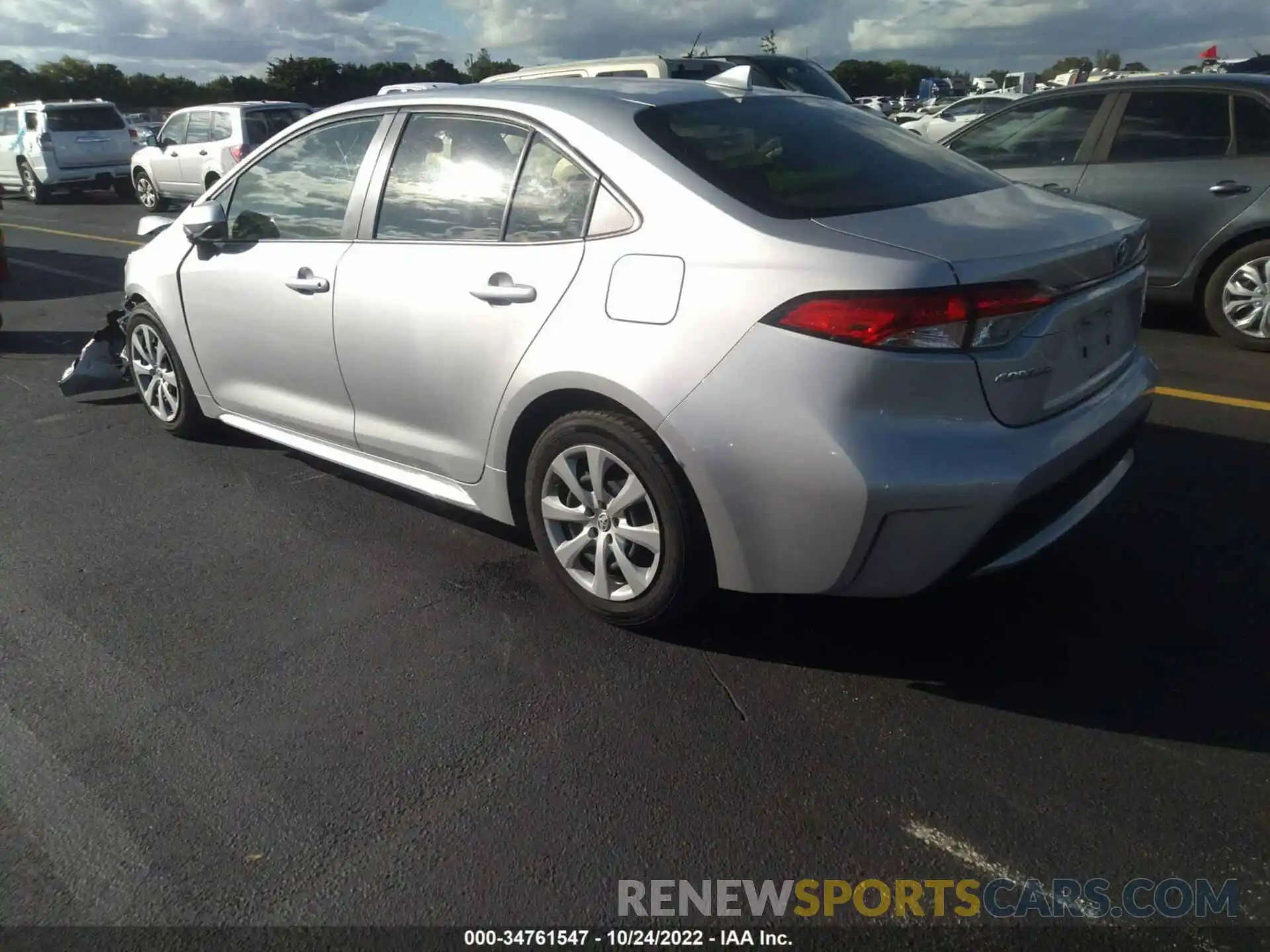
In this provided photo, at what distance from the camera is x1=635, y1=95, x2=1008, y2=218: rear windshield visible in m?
3.05

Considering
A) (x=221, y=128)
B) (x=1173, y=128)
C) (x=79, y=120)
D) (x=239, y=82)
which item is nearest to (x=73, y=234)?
(x=221, y=128)

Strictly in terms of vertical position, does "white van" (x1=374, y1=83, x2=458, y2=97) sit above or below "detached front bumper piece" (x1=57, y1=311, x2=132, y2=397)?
above

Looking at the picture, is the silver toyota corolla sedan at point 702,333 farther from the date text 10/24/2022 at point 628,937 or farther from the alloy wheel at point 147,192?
the alloy wheel at point 147,192

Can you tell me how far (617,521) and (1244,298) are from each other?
4.98 meters

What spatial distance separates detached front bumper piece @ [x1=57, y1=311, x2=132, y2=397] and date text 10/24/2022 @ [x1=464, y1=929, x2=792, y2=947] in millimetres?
4722

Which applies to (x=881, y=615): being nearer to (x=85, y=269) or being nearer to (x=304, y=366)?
(x=304, y=366)

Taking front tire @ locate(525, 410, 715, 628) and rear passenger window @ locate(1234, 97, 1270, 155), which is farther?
rear passenger window @ locate(1234, 97, 1270, 155)

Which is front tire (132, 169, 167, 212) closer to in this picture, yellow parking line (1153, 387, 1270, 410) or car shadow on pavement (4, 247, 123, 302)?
car shadow on pavement (4, 247, 123, 302)

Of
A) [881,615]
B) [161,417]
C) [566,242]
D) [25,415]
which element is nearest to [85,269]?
[25,415]

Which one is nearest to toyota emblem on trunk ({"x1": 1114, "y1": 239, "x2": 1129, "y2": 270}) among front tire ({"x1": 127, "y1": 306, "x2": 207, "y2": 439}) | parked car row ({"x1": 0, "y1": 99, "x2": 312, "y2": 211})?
front tire ({"x1": 127, "y1": 306, "x2": 207, "y2": 439})

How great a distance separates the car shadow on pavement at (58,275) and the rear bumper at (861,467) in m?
8.72

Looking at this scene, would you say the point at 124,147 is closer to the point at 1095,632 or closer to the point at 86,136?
the point at 86,136

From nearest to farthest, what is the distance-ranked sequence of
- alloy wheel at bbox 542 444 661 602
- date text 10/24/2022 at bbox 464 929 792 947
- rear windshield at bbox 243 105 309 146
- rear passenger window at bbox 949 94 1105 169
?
date text 10/24/2022 at bbox 464 929 792 947 → alloy wheel at bbox 542 444 661 602 → rear passenger window at bbox 949 94 1105 169 → rear windshield at bbox 243 105 309 146

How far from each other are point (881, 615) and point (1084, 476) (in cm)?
77
